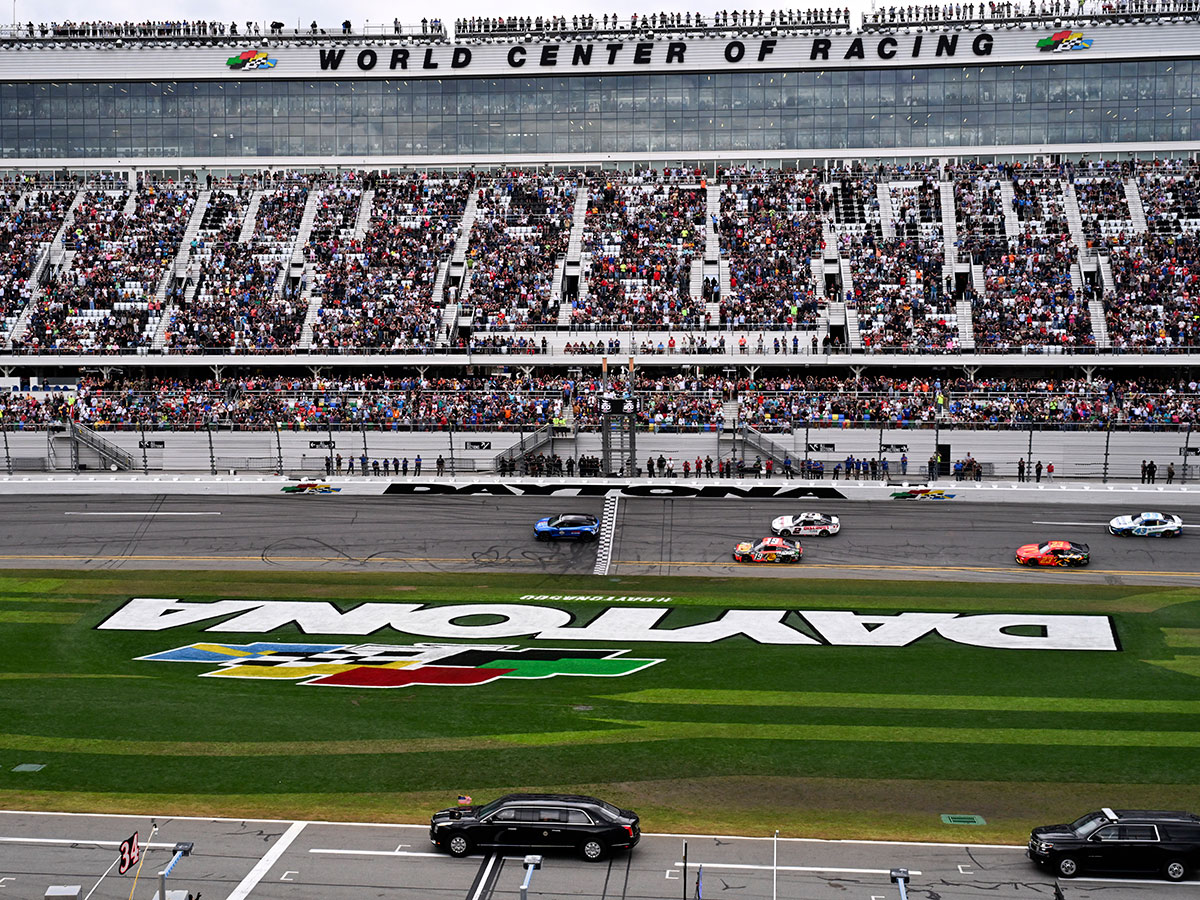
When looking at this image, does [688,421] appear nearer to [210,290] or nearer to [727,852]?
[210,290]

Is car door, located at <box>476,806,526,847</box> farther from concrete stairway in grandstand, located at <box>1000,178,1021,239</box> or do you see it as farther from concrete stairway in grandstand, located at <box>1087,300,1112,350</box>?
concrete stairway in grandstand, located at <box>1000,178,1021,239</box>

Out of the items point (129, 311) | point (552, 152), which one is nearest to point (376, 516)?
point (129, 311)

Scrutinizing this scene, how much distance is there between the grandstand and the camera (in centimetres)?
6162

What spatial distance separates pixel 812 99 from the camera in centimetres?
7825

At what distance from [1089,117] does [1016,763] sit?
62.8 meters

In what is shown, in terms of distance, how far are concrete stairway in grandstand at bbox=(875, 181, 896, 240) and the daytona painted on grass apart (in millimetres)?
36050

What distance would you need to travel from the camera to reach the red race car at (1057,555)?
140 ft

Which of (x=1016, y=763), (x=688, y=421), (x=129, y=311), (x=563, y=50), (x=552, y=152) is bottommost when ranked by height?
(x=1016, y=763)

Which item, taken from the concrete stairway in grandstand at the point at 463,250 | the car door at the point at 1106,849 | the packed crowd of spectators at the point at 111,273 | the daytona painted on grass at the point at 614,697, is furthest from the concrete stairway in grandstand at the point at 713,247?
the car door at the point at 1106,849

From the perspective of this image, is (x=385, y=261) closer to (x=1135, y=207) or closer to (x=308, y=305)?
(x=308, y=305)

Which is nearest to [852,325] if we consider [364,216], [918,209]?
[918,209]

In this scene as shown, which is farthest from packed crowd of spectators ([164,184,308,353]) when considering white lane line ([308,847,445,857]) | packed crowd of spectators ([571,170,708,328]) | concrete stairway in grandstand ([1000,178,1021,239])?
white lane line ([308,847,445,857])

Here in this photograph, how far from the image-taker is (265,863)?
21.0 metres

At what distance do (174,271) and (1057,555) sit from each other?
5469 centimetres
